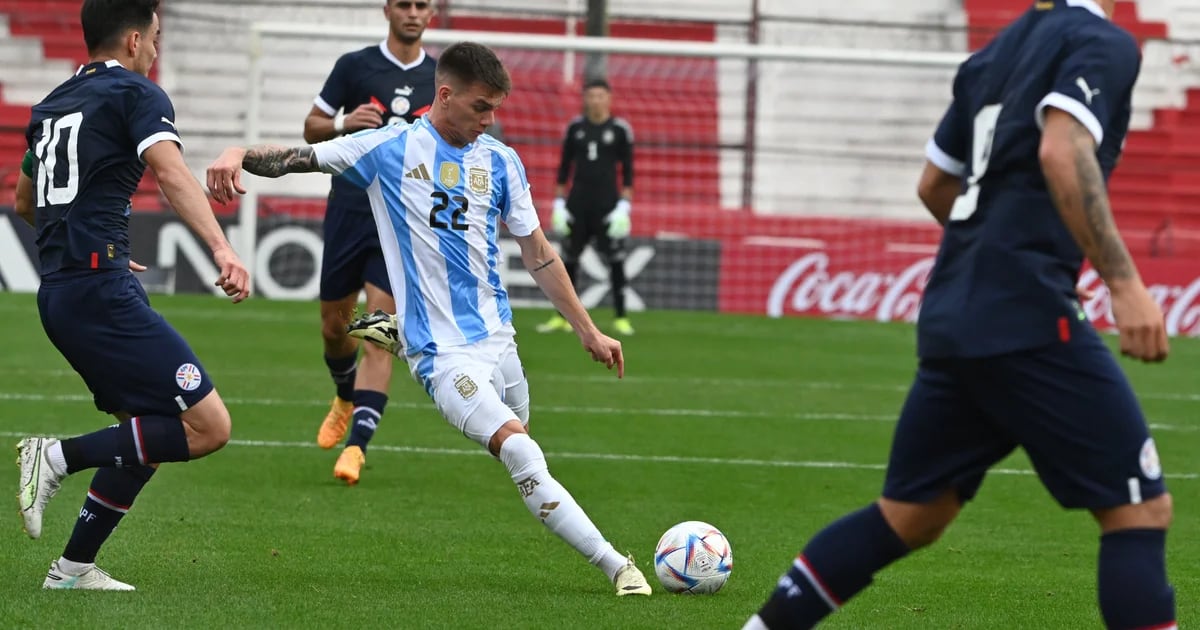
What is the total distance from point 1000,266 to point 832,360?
35.6 ft

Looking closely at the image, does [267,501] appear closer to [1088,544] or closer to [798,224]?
[1088,544]

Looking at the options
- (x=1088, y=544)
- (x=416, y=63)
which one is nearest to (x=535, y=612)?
(x=1088, y=544)

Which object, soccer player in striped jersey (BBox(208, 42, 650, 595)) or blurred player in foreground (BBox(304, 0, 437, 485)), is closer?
soccer player in striped jersey (BBox(208, 42, 650, 595))

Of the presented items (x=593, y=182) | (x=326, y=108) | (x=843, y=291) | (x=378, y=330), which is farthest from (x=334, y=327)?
(x=843, y=291)

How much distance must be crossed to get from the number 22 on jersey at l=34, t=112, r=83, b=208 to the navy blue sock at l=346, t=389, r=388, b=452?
3016 millimetres

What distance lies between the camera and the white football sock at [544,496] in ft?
17.7

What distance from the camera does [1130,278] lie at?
3.66 meters

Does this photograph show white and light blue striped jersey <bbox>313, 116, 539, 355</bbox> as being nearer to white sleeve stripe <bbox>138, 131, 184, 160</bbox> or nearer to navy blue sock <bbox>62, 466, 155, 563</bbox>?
white sleeve stripe <bbox>138, 131, 184, 160</bbox>

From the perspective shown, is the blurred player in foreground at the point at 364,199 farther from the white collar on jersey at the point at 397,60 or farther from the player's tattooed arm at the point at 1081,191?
the player's tattooed arm at the point at 1081,191

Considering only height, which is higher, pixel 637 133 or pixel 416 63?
pixel 416 63

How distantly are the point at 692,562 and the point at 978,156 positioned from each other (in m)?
2.17

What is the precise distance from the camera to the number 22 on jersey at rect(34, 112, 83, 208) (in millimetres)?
5195

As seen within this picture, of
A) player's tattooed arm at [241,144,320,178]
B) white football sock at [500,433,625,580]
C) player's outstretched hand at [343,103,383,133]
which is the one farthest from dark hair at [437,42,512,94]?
player's outstretched hand at [343,103,383,133]

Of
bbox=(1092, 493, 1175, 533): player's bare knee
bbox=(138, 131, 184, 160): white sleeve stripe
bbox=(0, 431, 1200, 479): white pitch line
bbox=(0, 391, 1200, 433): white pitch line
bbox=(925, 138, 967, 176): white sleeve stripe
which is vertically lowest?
bbox=(0, 391, 1200, 433): white pitch line
